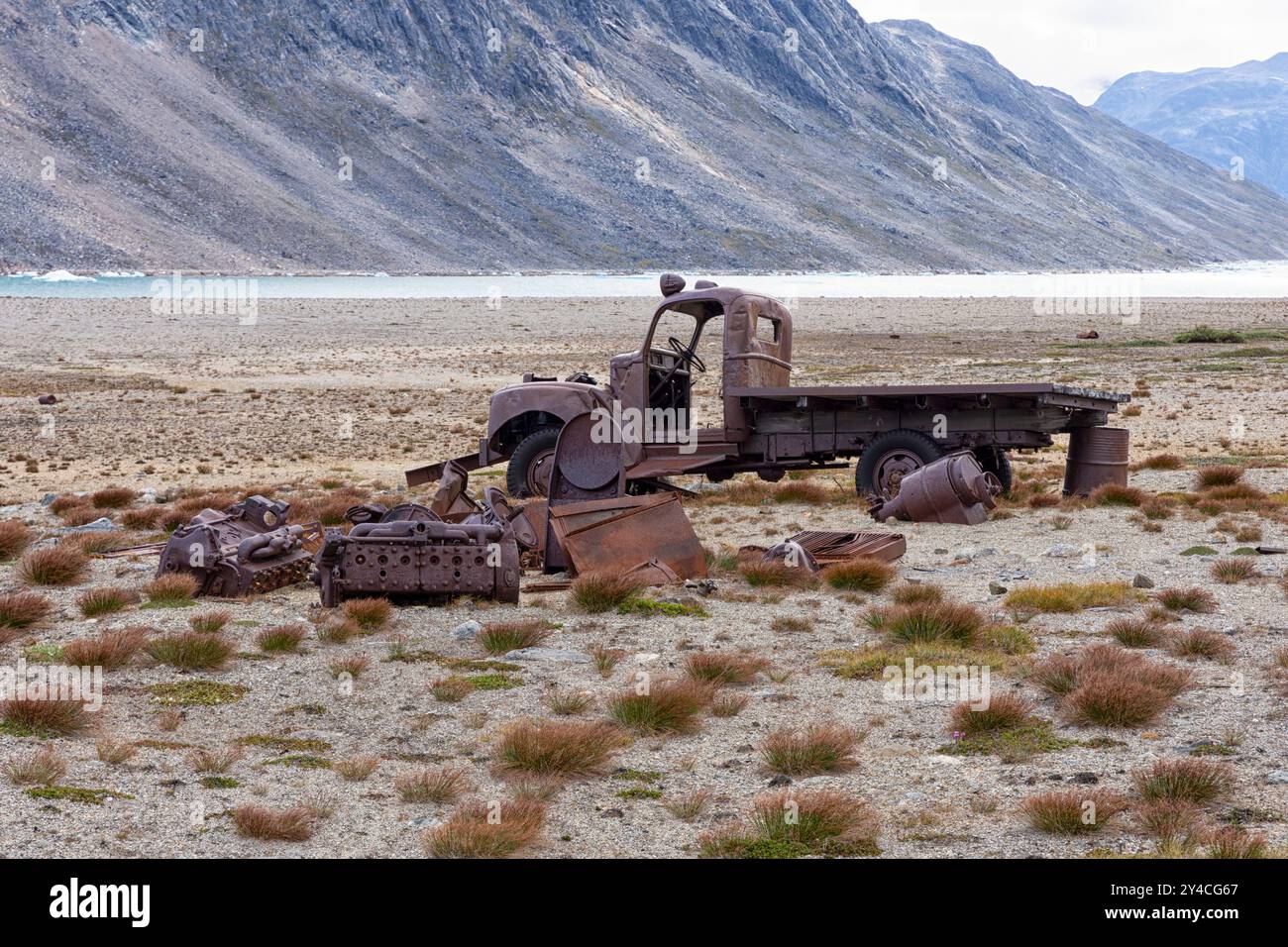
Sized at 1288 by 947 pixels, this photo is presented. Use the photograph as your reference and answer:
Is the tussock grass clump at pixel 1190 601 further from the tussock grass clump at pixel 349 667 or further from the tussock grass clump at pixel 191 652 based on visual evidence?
the tussock grass clump at pixel 191 652

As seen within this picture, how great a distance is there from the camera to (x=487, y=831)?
5.64 m

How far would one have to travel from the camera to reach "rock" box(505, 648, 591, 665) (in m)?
8.97

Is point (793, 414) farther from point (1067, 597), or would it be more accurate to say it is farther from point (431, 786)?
point (431, 786)

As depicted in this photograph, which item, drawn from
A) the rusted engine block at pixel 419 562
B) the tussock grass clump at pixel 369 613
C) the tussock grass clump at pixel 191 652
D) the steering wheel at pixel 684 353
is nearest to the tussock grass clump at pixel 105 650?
the tussock grass clump at pixel 191 652

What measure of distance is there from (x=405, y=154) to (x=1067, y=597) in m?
154

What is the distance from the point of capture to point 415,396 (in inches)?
1179

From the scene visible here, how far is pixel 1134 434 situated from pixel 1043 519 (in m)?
9.44

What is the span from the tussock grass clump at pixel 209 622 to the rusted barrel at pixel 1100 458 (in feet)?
33.2

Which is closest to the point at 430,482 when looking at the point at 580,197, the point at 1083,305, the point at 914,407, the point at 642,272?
the point at 914,407

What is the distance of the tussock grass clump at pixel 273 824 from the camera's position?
577cm

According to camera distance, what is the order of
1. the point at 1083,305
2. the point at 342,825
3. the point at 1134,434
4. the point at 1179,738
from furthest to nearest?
the point at 1083,305
the point at 1134,434
the point at 1179,738
the point at 342,825

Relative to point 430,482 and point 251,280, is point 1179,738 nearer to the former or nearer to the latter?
point 430,482

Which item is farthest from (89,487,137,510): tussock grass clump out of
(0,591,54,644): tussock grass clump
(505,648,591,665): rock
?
(505,648,591,665): rock

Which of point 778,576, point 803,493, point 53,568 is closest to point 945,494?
point 803,493
